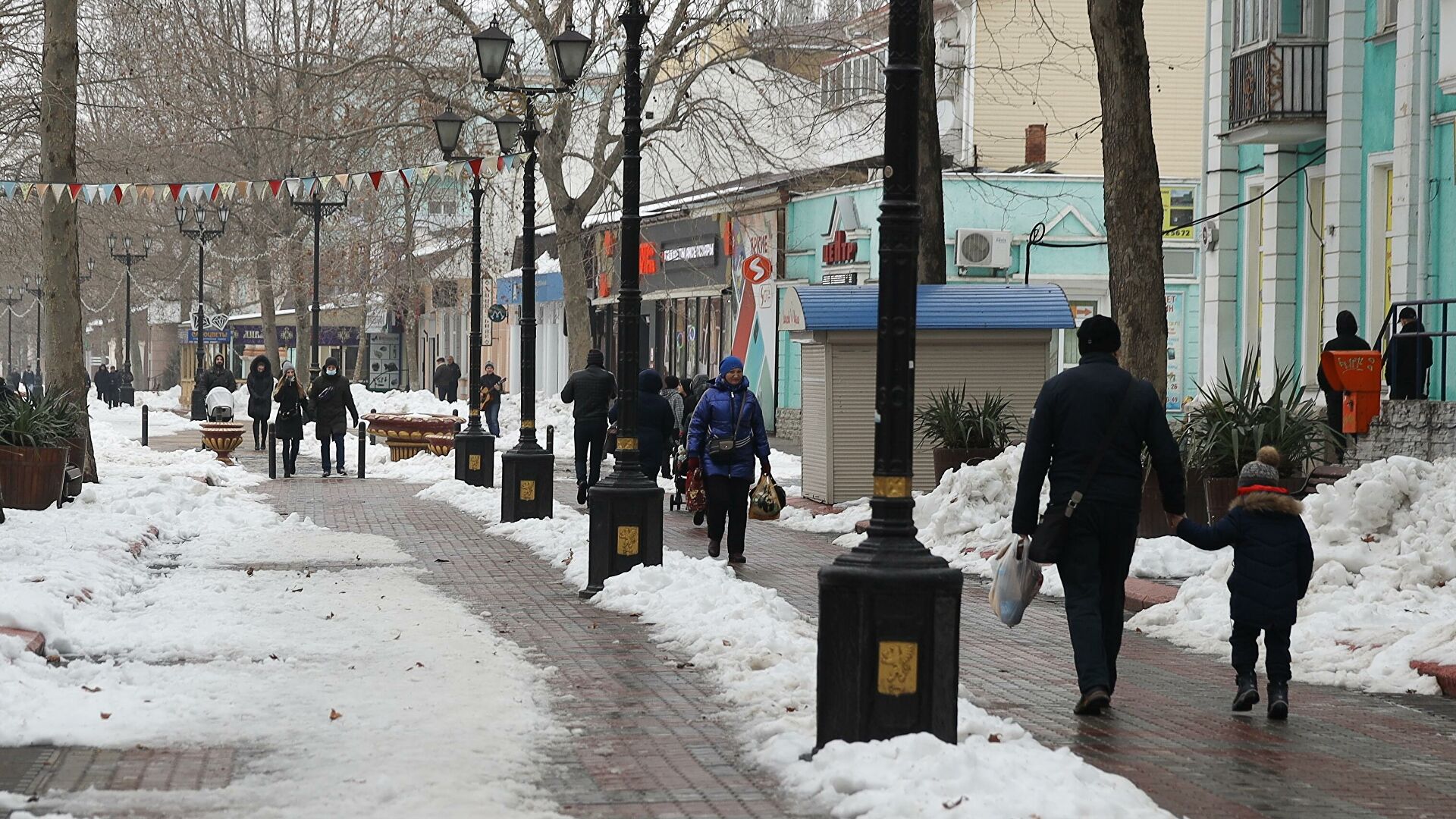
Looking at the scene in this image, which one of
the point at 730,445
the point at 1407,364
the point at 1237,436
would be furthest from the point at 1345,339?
the point at 730,445

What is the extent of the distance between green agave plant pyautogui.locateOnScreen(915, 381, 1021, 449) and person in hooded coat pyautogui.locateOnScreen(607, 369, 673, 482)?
2.86 metres

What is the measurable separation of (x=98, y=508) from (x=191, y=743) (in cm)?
1235

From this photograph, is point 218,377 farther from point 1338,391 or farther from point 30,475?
point 1338,391

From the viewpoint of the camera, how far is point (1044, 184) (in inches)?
1553

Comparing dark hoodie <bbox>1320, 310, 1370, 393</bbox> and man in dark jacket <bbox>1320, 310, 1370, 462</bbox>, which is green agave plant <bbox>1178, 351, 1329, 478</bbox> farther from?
dark hoodie <bbox>1320, 310, 1370, 393</bbox>

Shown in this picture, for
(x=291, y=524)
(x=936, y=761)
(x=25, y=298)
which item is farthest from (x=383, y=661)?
(x=25, y=298)

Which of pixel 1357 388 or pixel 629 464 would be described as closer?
pixel 629 464

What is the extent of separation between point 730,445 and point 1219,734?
8.13 m

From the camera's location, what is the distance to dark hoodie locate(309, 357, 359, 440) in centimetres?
2950

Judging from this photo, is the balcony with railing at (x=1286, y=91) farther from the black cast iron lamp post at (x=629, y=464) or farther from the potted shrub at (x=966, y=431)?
the black cast iron lamp post at (x=629, y=464)

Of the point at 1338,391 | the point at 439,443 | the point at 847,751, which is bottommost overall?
the point at 439,443

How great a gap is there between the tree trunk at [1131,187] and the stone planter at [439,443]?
714 inches

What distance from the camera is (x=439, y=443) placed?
112 feet

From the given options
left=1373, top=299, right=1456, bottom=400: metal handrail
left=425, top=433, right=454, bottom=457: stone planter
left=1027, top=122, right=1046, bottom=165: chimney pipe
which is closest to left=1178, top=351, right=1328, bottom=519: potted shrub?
left=1373, top=299, right=1456, bottom=400: metal handrail
